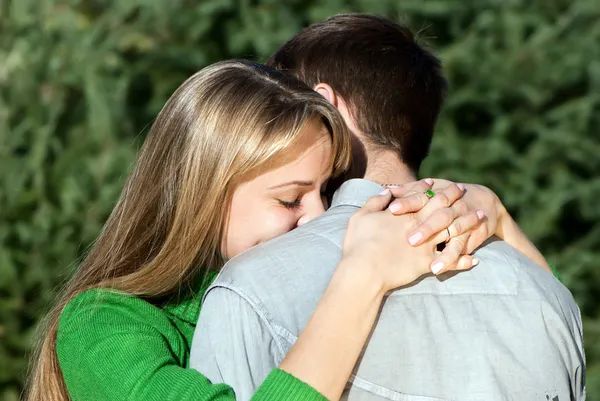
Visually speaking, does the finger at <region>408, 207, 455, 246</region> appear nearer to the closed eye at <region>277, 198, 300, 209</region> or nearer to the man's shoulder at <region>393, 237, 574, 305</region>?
the man's shoulder at <region>393, 237, 574, 305</region>

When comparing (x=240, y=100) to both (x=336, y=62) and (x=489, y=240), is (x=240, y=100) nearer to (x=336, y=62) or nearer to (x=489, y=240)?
(x=336, y=62)

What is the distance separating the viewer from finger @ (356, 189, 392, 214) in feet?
6.07

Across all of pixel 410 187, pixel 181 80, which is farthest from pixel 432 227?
pixel 181 80

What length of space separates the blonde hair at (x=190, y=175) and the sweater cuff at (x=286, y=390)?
592mm

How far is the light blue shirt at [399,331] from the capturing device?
1.71 metres

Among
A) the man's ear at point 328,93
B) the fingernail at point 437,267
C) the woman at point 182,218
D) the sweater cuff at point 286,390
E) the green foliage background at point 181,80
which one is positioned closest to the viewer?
the sweater cuff at point 286,390

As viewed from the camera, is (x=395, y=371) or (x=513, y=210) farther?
(x=513, y=210)

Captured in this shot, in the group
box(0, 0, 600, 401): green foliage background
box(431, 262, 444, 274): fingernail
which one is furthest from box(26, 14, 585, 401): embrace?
box(0, 0, 600, 401): green foliage background

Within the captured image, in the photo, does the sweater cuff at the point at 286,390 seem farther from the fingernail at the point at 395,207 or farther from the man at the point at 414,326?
the fingernail at the point at 395,207

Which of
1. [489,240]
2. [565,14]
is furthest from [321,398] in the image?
[565,14]

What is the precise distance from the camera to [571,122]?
4.66 metres

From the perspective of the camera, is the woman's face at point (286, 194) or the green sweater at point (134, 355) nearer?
the green sweater at point (134, 355)

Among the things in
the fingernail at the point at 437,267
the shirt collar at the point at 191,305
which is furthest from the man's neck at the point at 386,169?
the shirt collar at the point at 191,305

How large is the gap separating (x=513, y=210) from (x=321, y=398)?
128 inches
